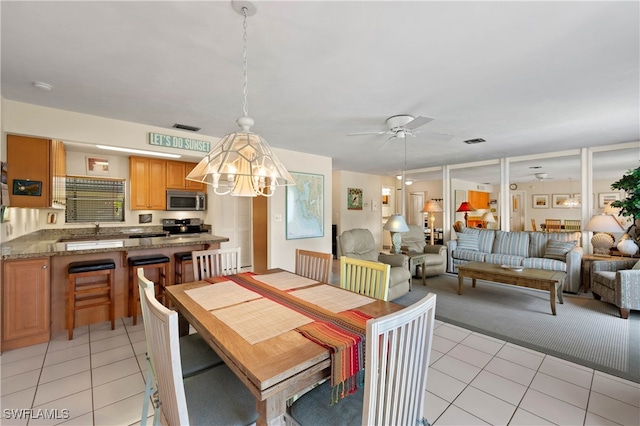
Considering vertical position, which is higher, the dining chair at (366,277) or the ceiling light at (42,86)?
the ceiling light at (42,86)

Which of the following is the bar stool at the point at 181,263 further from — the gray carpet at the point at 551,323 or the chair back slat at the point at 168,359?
the gray carpet at the point at 551,323

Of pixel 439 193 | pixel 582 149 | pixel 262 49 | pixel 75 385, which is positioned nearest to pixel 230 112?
pixel 262 49

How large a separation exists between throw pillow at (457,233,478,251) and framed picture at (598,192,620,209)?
522 centimetres

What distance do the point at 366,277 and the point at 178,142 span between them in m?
3.22

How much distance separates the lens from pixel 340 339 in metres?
1.22

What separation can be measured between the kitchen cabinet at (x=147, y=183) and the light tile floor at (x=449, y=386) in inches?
101

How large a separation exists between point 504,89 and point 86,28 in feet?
10.6

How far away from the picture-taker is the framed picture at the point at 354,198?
7.59 metres

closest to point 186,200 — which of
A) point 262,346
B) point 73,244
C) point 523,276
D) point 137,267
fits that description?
point 73,244

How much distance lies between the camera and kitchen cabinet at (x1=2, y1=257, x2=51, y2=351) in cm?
250

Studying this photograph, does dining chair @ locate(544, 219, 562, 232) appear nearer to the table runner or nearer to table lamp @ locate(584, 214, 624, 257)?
table lamp @ locate(584, 214, 624, 257)

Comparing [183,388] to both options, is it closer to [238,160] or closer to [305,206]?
[238,160]

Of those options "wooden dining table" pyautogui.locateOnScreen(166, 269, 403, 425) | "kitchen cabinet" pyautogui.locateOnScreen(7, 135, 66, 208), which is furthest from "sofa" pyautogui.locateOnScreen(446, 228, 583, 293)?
"kitchen cabinet" pyautogui.locateOnScreen(7, 135, 66, 208)

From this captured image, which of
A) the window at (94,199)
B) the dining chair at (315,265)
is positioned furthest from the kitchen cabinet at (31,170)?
the dining chair at (315,265)
